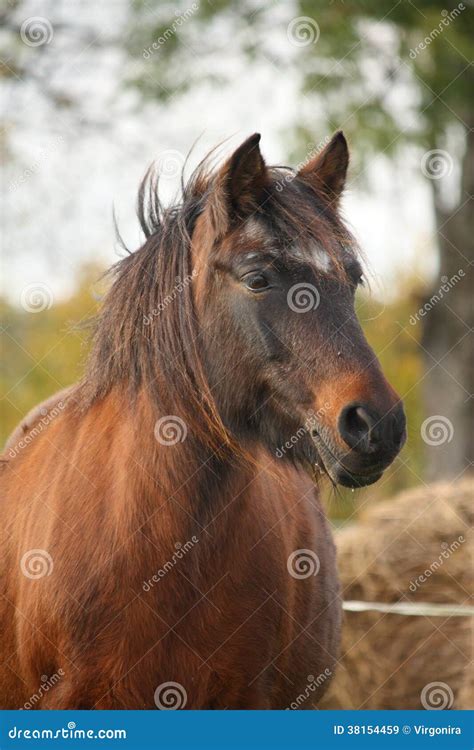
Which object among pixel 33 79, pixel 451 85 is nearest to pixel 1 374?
pixel 33 79

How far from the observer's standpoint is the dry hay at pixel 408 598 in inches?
259

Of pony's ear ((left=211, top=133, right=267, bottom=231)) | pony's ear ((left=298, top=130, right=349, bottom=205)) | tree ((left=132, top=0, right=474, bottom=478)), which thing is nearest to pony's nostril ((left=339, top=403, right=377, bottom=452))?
pony's ear ((left=211, top=133, right=267, bottom=231))

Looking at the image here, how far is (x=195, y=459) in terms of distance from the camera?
3584 mm

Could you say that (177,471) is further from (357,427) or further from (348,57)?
(348,57)

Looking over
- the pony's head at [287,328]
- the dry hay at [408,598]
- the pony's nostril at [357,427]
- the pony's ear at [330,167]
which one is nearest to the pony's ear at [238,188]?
the pony's head at [287,328]

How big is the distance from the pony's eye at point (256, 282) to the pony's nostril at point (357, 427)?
58 cm

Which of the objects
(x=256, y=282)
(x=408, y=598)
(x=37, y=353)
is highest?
(x=256, y=282)

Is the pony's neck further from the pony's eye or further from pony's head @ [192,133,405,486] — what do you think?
the pony's eye

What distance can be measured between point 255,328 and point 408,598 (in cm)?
416

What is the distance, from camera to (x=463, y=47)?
11.3 m

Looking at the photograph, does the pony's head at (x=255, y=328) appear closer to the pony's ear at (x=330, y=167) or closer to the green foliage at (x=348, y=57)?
the pony's ear at (x=330, y=167)

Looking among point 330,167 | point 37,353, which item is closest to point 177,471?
point 330,167

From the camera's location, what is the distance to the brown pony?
338 centimetres

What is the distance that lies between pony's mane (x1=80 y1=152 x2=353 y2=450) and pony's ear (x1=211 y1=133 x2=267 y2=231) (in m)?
0.06
